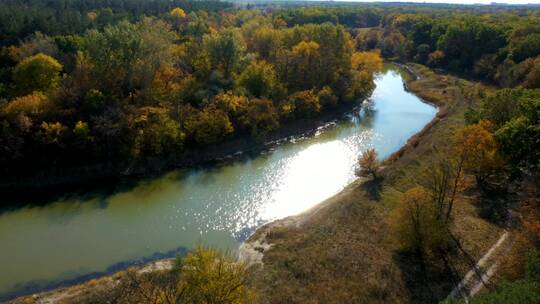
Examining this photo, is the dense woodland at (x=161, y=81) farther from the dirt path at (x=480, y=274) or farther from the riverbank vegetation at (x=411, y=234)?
the dirt path at (x=480, y=274)

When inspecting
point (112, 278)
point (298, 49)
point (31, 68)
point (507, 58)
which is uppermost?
point (31, 68)

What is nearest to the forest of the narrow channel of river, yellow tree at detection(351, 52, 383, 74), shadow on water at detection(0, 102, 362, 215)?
yellow tree at detection(351, 52, 383, 74)

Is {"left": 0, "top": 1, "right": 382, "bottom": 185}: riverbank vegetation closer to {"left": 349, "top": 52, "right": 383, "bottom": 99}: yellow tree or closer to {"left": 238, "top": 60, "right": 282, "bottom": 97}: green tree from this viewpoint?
{"left": 238, "top": 60, "right": 282, "bottom": 97}: green tree

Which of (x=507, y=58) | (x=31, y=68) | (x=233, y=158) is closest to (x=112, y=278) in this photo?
(x=233, y=158)

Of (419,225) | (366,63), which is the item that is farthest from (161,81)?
(366,63)

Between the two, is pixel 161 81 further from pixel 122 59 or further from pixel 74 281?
pixel 74 281

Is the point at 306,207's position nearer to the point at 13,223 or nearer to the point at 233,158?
the point at 233,158
